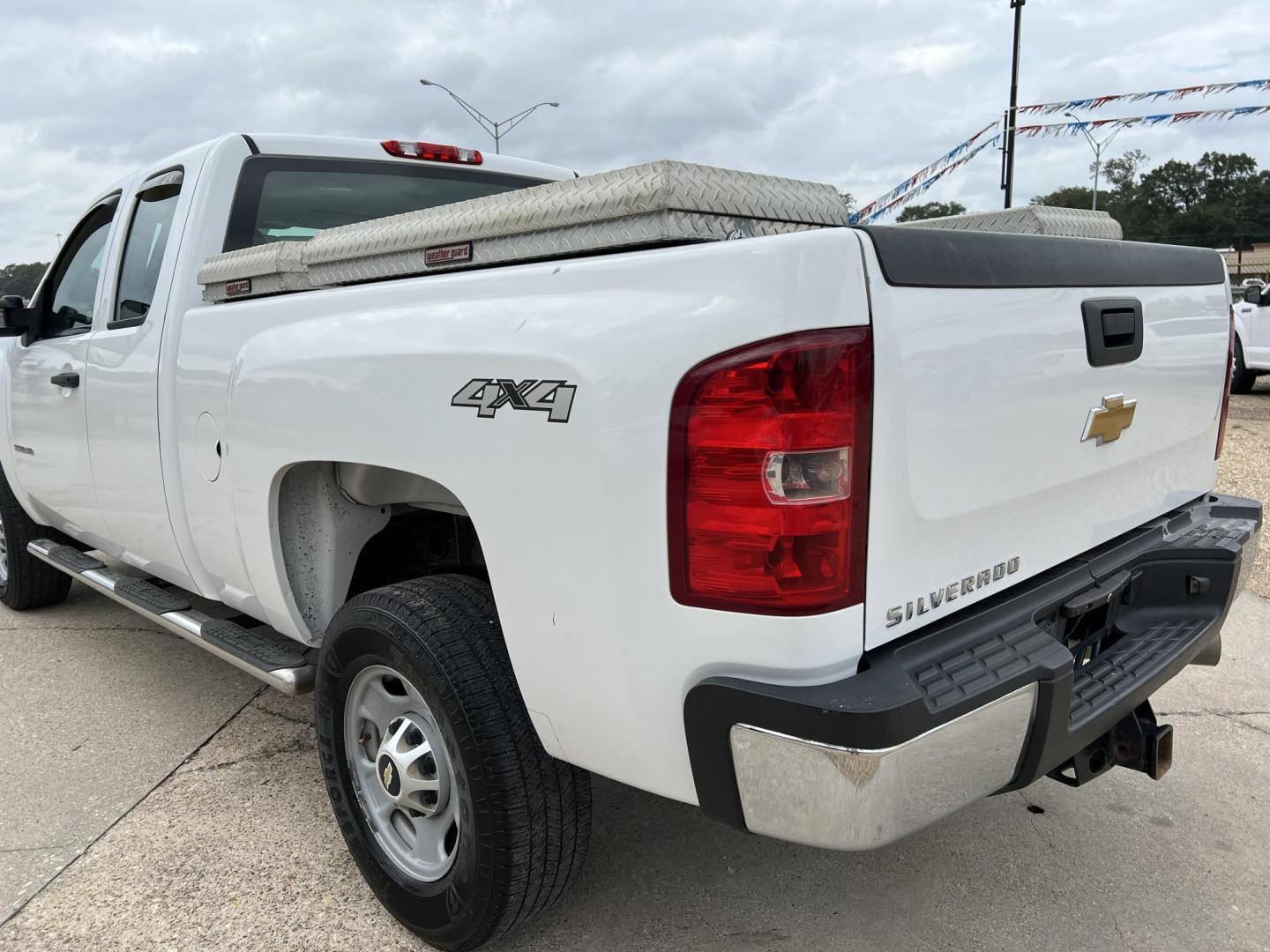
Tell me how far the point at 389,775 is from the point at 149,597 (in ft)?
5.50

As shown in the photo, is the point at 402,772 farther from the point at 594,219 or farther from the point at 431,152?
the point at 431,152

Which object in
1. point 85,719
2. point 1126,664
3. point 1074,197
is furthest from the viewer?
point 1074,197

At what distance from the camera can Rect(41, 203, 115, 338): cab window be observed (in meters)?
3.95

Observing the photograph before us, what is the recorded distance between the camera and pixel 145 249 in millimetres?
3533

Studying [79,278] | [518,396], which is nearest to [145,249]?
[79,278]

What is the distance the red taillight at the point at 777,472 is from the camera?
5.15 feet

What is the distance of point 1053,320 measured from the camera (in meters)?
1.97

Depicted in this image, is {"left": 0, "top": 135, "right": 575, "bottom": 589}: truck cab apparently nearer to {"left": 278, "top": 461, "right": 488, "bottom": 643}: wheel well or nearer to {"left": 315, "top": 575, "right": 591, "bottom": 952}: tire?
{"left": 278, "top": 461, "right": 488, "bottom": 643}: wheel well

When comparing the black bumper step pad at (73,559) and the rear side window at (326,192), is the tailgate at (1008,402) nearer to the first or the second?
the rear side window at (326,192)

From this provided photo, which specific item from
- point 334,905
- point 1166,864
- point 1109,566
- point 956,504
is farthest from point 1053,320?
point 334,905

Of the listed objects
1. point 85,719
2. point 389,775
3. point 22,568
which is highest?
point 389,775

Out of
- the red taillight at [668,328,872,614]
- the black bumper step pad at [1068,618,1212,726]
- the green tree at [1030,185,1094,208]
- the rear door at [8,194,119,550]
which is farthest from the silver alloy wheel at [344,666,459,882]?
the green tree at [1030,185,1094,208]

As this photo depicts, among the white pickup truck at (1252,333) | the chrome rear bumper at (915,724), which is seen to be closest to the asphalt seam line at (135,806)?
the chrome rear bumper at (915,724)

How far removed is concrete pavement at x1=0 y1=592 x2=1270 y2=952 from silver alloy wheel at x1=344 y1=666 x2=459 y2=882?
24cm
